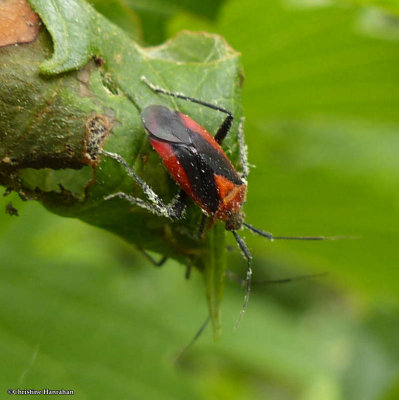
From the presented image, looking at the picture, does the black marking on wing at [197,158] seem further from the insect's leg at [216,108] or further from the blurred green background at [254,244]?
the blurred green background at [254,244]

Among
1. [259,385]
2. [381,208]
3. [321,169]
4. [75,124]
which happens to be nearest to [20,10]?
[75,124]

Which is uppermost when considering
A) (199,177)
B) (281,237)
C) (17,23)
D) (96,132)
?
(17,23)

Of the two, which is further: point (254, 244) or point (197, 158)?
point (254, 244)

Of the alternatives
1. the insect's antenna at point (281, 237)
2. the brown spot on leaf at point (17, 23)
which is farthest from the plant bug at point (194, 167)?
the brown spot on leaf at point (17, 23)

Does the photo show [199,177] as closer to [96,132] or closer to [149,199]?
[149,199]

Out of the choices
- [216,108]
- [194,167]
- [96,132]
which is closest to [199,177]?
[194,167]

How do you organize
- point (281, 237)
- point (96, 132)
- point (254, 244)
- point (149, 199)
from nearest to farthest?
point (96, 132) → point (149, 199) → point (281, 237) → point (254, 244)

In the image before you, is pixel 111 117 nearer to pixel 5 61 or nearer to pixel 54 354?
pixel 5 61
